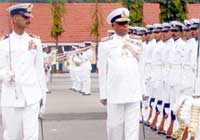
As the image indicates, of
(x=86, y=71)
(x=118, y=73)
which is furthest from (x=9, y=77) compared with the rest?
(x=86, y=71)

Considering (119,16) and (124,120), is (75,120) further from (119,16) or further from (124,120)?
(119,16)

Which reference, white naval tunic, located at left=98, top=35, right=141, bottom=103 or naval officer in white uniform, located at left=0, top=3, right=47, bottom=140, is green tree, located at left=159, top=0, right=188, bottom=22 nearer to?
white naval tunic, located at left=98, top=35, right=141, bottom=103

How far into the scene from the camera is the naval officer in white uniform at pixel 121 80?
9.49 meters

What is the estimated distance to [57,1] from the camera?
38.6 m


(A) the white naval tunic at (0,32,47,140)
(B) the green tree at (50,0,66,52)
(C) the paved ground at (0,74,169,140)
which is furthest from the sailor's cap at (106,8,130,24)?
(B) the green tree at (50,0,66,52)

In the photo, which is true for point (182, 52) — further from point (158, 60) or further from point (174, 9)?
point (174, 9)

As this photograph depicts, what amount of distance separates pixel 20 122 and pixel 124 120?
1456 millimetres

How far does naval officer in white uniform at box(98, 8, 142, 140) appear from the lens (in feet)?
31.1

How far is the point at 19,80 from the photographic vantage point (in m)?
8.98

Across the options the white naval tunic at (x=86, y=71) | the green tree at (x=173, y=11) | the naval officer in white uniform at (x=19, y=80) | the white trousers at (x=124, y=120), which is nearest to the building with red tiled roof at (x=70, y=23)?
the white naval tunic at (x=86, y=71)

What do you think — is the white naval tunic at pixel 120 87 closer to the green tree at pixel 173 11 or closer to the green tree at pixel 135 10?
the green tree at pixel 173 11

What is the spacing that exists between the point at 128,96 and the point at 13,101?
1.56m

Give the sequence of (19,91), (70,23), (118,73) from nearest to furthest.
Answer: (19,91), (118,73), (70,23)

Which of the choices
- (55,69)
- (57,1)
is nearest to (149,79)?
(57,1)
